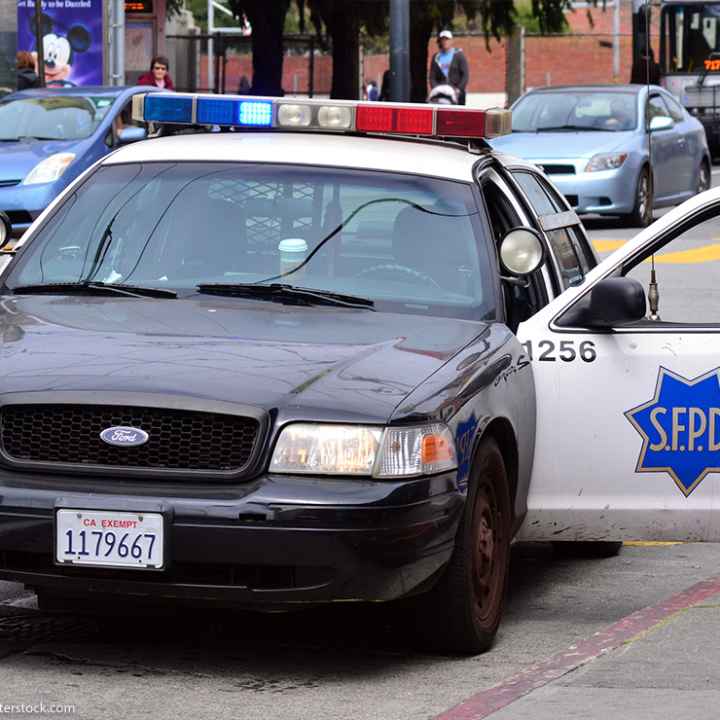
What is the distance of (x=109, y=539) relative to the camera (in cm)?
533

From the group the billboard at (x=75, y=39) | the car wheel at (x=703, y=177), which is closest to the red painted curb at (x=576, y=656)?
the car wheel at (x=703, y=177)

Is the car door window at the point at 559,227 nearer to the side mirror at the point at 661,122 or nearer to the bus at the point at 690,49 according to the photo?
the side mirror at the point at 661,122

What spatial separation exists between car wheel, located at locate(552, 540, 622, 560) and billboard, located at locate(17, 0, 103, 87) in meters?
23.2

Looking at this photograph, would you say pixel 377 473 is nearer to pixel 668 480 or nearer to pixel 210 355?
pixel 210 355

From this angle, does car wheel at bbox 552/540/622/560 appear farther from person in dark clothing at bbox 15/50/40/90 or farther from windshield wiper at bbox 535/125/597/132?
person in dark clothing at bbox 15/50/40/90

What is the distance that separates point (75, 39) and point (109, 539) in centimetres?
2593

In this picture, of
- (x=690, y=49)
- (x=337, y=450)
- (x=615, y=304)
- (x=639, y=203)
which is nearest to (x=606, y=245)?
(x=639, y=203)

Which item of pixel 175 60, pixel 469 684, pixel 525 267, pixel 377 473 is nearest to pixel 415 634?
pixel 469 684

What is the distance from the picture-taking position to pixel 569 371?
6375 millimetres

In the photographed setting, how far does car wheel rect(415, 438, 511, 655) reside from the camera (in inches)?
225

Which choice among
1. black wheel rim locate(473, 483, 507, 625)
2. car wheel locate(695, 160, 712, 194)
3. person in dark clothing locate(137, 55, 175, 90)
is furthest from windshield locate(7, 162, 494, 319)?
person in dark clothing locate(137, 55, 175, 90)

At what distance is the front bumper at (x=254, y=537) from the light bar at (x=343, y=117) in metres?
2.19

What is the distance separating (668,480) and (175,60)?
124 feet

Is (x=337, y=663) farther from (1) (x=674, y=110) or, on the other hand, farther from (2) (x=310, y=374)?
(1) (x=674, y=110)
